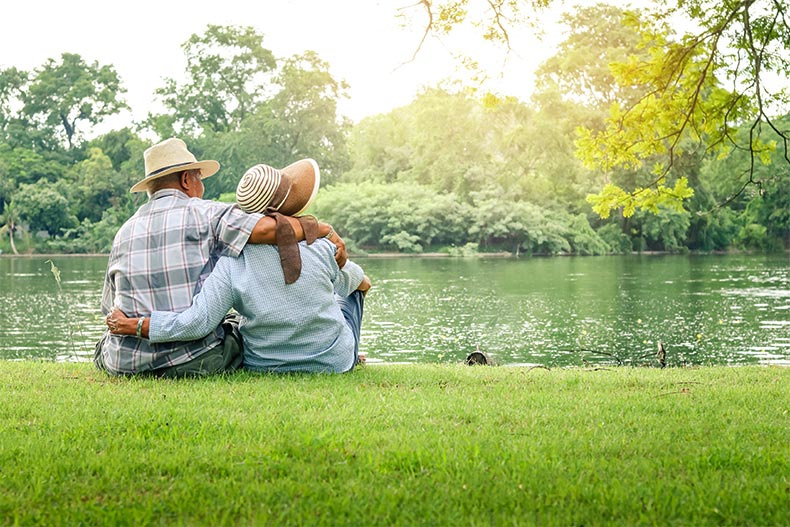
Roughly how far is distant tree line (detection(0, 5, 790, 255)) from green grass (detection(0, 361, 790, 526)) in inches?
1463

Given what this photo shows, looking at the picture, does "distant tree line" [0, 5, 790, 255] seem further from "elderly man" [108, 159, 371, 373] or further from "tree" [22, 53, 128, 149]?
"elderly man" [108, 159, 371, 373]

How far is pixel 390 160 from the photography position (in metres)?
63.4

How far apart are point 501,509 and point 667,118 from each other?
5.55m

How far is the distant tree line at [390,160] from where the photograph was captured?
48062 mm

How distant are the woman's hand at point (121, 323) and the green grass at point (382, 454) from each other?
0.29 meters

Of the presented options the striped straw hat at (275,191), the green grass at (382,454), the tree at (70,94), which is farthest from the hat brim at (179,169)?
the tree at (70,94)

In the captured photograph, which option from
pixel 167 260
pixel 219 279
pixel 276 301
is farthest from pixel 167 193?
pixel 276 301

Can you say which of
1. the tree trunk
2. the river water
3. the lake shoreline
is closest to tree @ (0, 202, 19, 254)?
the tree trunk

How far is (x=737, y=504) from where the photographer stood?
2715mm

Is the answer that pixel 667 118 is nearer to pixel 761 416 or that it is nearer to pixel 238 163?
pixel 761 416

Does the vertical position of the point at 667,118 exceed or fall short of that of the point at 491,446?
it exceeds it

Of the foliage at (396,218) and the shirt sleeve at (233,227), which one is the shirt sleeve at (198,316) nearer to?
the shirt sleeve at (233,227)

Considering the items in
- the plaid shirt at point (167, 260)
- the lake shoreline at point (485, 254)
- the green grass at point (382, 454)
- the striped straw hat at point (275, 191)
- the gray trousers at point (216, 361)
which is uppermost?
the striped straw hat at point (275, 191)

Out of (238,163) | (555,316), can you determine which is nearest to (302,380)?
(555,316)
